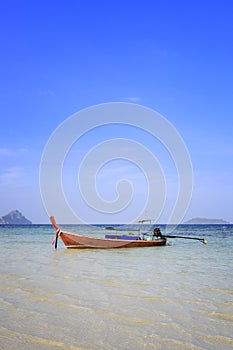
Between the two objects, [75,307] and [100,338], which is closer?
[100,338]

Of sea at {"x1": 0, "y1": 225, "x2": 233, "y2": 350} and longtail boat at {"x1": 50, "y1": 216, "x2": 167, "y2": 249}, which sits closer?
sea at {"x1": 0, "y1": 225, "x2": 233, "y2": 350}

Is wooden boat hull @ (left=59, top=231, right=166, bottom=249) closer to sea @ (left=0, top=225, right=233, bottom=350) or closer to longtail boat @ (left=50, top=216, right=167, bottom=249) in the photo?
longtail boat @ (left=50, top=216, right=167, bottom=249)

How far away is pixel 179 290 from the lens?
9812mm

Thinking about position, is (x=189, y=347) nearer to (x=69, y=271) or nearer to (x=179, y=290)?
(x=179, y=290)

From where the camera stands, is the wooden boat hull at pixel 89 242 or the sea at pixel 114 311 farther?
the wooden boat hull at pixel 89 242

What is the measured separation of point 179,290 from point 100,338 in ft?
15.1

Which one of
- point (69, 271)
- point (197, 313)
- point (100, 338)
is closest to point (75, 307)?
point (100, 338)

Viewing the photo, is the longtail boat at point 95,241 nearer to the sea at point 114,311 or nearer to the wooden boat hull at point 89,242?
the wooden boat hull at point 89,242

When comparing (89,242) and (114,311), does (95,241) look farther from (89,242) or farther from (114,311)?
(114,311)

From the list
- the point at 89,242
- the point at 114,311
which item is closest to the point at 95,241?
the point at 89,242

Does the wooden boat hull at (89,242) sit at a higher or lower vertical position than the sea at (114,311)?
higher

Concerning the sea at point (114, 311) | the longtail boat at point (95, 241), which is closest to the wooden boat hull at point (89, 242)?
the longtail boat at point (95, 241)

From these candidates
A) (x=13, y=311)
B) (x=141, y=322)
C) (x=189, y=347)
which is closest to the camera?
(x=189, y=347)


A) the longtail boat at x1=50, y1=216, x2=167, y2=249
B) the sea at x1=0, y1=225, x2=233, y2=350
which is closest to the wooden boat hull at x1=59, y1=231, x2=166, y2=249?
the longtail boat at x1=50, y1=216, x2=167, y2=249
